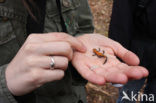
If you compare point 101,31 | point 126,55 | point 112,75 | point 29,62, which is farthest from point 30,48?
point 101,31

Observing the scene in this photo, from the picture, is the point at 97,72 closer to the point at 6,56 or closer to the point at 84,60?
the point at 84,60

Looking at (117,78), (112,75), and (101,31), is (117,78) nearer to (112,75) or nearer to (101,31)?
(112,75)

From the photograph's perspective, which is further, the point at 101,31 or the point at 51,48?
the point at 101,31

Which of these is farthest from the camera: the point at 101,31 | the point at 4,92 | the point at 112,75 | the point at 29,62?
the point at 101,31

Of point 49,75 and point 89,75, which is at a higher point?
point 49,75

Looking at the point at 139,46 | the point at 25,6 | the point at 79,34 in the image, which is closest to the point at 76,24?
the point at 79,34

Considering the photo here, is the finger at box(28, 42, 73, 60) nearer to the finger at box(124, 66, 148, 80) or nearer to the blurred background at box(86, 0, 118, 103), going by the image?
the finger at box(124, 66, 148, 80)

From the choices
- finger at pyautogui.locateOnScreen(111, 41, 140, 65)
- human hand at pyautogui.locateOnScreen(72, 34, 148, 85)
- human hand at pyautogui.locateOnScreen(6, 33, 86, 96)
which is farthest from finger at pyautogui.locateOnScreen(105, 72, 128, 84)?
human hand at pyautogui.locateOnScreen(6, 33, 86, 96)
